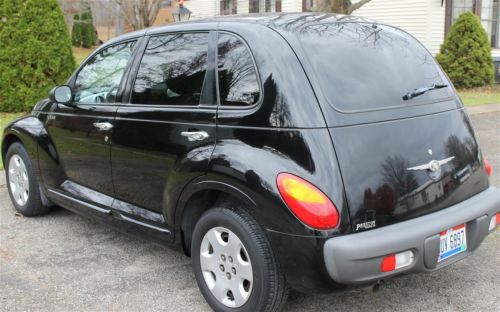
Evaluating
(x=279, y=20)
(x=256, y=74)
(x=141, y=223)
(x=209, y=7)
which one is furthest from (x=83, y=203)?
(x=209, y=7)

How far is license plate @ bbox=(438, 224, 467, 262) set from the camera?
304 centimetres

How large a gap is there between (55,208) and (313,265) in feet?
11.4

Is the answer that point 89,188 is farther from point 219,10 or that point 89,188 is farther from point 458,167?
point 219,10

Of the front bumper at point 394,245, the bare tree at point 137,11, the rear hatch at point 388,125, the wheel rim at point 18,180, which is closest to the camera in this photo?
the front bumper at point 394,245

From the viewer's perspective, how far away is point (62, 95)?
452 centimetres

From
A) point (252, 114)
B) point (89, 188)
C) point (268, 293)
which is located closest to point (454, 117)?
point (252, 114)

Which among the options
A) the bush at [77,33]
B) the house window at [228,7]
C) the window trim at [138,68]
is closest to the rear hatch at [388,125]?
the window trim at [138,68]

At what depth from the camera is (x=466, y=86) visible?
15.2 metres

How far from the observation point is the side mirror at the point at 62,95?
178 inches

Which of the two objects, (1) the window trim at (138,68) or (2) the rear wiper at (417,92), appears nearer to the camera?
(2) the rear wiper at (417,92)

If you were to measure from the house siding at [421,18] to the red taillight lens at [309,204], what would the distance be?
544 inches

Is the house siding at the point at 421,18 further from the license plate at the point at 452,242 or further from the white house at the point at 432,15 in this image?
the license plate at the point at 452,242

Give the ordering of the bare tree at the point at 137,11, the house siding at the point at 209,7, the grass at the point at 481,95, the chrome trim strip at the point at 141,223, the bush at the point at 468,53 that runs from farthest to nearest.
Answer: the house siding at the point at 209,7
the bush at the point at 468,53
the bare tree at the point at 137,11
the grass at the point at 481,95
the chrome trim strip at the point at 141,223

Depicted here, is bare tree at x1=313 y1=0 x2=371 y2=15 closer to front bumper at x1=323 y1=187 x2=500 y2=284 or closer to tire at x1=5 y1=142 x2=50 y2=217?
tire at x1=5 y1=142 x2=50 y2=217
